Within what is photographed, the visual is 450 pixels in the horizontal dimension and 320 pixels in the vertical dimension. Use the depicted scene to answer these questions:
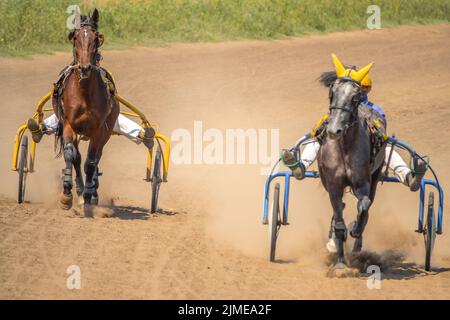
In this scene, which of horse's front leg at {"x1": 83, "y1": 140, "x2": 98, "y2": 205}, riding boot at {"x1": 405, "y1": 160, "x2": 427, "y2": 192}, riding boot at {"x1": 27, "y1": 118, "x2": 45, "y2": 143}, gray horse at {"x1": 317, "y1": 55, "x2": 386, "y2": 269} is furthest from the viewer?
riding boot at {"x1": 27, "y1": 118, "x2": 45, "y2": 143}

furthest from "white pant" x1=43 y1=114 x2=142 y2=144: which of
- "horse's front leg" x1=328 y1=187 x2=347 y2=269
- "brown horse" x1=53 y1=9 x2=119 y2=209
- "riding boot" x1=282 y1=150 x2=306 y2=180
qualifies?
"horse's front leg" x1=328 y1=187 x2=347 y2=269

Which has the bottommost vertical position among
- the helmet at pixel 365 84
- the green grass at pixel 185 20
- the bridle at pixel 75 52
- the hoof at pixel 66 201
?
the hoof at pixel 66 201

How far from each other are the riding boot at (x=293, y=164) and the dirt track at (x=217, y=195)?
33.4 inches

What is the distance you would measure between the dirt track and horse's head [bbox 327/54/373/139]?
1.32 metres

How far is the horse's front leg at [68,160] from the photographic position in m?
11.0

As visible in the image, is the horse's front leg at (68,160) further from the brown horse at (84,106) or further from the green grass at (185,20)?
the green grass at (185,20)

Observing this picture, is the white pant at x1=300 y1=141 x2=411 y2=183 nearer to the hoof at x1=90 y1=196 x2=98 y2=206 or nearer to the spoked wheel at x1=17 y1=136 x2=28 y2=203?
the hoof at x1=90 y1=196 x2=98 y2=206

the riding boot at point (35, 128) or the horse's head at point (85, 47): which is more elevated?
the horse's head at point (85, 47)

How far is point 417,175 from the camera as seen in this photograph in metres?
9.29

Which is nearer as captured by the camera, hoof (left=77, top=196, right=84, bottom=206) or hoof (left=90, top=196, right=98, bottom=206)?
hoof (left=77, top=196, right=84, bottom=206)

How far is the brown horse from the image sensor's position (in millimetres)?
10727

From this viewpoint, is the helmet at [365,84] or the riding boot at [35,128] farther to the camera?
the riding boot at [35,128]

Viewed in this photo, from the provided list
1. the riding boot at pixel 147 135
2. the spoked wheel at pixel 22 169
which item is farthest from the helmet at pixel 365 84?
the spoked wheel at pixel 22 169

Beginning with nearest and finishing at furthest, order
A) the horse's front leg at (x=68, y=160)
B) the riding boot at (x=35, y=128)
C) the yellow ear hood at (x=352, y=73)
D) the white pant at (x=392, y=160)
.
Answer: the yellow ear hood at (x=352, y=73), the white pant at (x=392, y=160), the horse's front leg at (x=68, y=160), the riding boot at (x=35, y=128)
